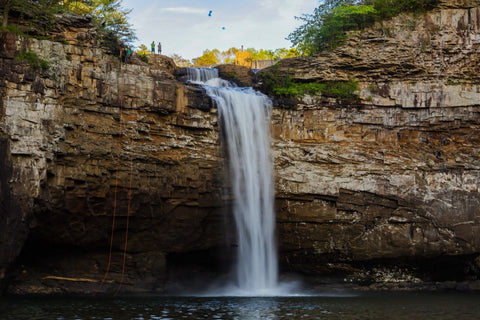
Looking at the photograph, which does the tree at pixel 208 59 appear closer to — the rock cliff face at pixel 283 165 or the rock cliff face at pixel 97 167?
the rock cliff face at pixel 283 165

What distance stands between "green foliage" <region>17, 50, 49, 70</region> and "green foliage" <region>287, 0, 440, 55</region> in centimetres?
1340

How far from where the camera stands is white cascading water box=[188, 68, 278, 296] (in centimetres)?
2153

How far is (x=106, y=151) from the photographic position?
19062 millimetres

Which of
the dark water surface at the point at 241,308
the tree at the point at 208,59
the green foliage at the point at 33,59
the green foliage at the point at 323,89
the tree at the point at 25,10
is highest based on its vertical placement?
the tree at the point at 208,59

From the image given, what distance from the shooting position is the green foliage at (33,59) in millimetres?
17734

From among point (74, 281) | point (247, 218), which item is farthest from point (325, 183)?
point (74, 281)

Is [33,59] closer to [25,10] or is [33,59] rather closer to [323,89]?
[25,10]

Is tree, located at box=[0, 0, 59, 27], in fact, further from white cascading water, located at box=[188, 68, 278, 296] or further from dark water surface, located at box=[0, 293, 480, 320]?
dark water surface, located at box=[0, 293, 480, 320]

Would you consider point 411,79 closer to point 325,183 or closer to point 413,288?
point 325,183

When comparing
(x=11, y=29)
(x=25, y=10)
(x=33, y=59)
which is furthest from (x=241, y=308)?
(x=25, y=10)

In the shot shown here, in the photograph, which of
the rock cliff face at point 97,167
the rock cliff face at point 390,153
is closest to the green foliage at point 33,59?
the rock cliff face at point 97,167

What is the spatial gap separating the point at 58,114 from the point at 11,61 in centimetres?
237

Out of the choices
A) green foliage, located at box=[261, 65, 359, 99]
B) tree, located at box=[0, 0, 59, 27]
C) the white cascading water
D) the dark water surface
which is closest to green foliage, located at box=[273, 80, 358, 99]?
green foliage, located at box=[261, 65, 359, 99]

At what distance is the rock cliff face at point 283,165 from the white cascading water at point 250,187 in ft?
1.75
